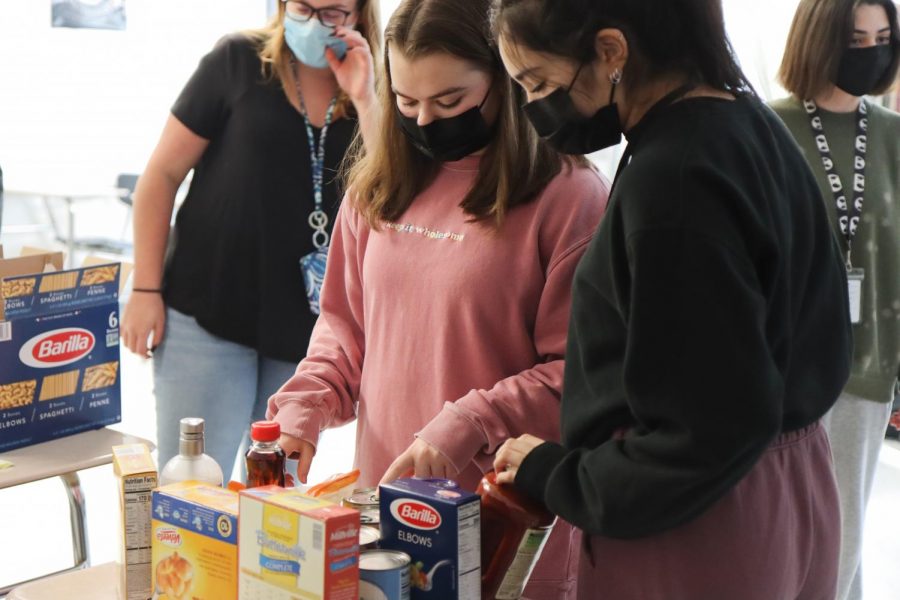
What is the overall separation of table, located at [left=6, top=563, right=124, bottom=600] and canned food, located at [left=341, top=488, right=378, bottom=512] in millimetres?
368

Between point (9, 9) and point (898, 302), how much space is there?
6.22 meters

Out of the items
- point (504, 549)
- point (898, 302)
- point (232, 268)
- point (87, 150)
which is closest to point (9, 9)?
point (87, 150)

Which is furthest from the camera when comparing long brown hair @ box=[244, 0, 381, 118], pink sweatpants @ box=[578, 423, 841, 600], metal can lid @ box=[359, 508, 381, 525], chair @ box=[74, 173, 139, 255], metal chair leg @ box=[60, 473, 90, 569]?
chair @ box=[74, 173, 139, 255]

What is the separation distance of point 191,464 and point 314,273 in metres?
0.88

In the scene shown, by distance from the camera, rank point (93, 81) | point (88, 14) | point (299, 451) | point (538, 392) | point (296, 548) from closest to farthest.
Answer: point (296, 548)
point (538, 392)
point (299, 451)
point (88, 14)
point (93, 81)

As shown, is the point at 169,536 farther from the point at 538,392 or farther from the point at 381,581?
the point at 538,392

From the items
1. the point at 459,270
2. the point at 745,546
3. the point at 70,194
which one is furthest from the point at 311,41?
the point at 70,194

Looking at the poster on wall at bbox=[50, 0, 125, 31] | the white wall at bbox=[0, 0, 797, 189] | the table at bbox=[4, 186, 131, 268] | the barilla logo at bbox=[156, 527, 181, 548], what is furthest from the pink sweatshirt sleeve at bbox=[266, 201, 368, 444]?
the poster on wall at bbox=[50, 0, 125, 31]

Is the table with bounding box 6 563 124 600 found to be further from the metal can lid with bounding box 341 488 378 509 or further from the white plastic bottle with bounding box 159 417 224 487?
the metal can lid with bounding box 341 488 378 509

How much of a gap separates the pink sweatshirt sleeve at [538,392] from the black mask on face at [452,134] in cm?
14

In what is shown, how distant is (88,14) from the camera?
701 centimetres

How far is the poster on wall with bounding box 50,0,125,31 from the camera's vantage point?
6934 mm

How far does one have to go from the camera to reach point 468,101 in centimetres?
152

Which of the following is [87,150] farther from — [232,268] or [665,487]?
[665,487]
